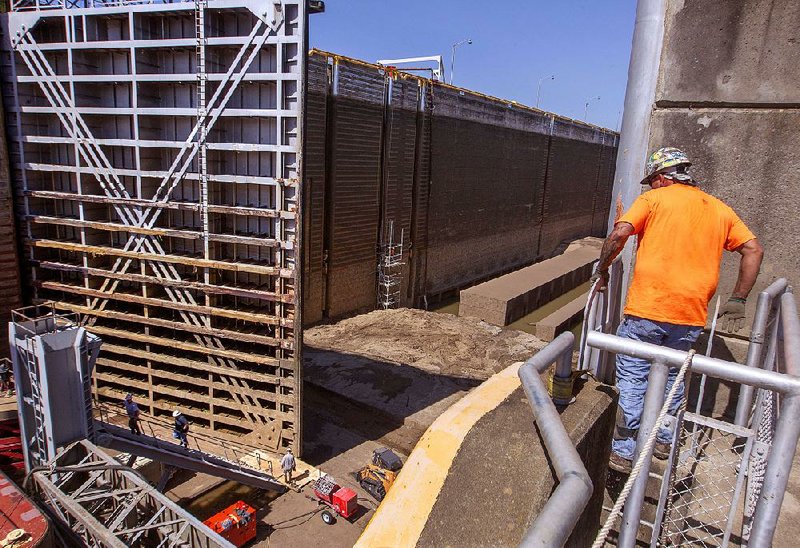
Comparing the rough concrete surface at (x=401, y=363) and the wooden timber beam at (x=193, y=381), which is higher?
the wooden timber beam at (x=193, y=381)

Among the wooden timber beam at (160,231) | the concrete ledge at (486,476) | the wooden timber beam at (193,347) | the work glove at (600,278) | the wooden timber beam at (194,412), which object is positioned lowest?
the wooden timber beam at (194,412)

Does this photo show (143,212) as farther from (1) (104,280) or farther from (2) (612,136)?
(2) (612,136)

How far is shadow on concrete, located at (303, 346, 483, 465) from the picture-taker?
35.0 ft

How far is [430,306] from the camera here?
2294 centimetres

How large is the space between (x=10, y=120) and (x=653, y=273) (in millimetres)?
10786

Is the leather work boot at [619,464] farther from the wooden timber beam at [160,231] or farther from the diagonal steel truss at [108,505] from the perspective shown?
the wooden timber beam at [160,231]

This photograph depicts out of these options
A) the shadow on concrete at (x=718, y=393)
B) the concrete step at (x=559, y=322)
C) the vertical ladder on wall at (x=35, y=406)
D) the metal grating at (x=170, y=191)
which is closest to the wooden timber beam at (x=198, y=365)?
the metal grating at (x=170, y=191)

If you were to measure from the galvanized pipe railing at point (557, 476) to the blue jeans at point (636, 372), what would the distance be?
1418mm

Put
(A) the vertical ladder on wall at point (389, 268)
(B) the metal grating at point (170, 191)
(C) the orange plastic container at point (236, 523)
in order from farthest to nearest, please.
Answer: (A) the vertical ladder on wall at point (389, 268)
(B) the metal grating at point (170, 191)
(C) the orange plastic container at point (236, 523)

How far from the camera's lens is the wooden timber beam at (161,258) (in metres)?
8.33

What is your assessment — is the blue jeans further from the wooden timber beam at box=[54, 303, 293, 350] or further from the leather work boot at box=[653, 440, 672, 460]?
the wooden timber beam at box=[54, 303, 293, 350]

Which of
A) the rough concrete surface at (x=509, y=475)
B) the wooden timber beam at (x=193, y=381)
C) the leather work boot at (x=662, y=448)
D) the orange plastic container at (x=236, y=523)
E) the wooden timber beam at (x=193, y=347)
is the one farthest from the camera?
the wooden timber beam at (x=193, y=381)

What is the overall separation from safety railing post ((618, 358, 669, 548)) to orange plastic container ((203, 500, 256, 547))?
6109 millimetres

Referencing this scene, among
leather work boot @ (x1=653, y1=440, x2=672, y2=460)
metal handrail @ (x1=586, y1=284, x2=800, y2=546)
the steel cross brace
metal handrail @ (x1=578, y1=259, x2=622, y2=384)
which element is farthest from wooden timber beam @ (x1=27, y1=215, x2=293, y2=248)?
metal handrail @ (x1=586, y1=284, x2=800, y2=546)
